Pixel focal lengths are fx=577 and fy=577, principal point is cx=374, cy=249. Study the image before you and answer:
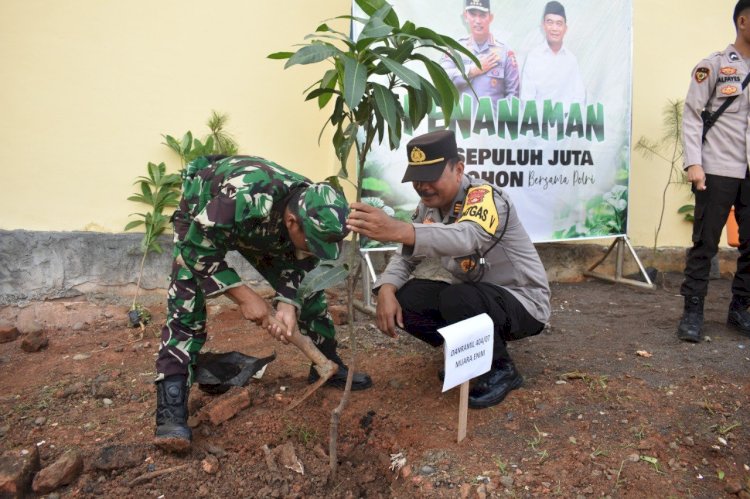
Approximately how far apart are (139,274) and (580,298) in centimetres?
300

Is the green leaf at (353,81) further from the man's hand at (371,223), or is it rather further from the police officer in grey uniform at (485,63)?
the police officer in grey uniform at (485,63)

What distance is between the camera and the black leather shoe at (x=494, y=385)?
7.71 feet

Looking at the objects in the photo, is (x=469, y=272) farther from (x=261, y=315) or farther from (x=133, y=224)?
(x=133, y=224)

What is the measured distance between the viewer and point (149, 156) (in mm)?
3510

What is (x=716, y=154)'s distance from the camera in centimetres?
306

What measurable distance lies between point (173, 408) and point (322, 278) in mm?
869

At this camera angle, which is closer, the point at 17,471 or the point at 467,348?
the point at 17,471

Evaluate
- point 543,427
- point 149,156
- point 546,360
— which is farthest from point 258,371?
point 149,156

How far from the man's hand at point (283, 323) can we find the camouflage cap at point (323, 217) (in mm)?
270

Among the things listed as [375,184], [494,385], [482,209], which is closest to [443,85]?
[482,209]

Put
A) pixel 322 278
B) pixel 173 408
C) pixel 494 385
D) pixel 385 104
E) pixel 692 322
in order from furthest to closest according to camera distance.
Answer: pixel 692 322
pixel 494 385
pixel 173 408
pixel 322 278
pixel 385 104

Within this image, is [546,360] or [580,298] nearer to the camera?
[546,360]

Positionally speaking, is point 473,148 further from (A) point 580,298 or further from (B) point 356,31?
(A) point 580,298

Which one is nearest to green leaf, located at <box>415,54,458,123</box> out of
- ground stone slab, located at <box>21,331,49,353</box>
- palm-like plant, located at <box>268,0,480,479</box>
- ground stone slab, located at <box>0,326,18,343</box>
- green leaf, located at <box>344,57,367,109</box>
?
palm-like plant, located at <box>268,0,480,479</box>
